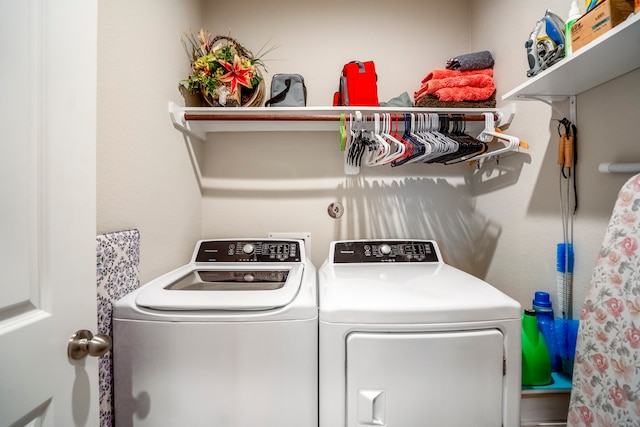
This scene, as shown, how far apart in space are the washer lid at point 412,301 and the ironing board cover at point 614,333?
0.65ft

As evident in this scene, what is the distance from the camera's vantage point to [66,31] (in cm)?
63

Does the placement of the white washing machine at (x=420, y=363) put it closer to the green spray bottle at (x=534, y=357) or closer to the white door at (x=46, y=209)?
the green spray bottle at (x=534, y=357)

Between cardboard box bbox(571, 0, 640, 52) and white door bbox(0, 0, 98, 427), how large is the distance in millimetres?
1287

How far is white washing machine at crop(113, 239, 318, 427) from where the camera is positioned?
36.8 inches

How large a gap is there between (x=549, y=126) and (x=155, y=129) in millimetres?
1677

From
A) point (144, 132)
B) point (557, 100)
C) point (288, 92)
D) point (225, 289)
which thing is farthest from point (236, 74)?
point (557, 100)

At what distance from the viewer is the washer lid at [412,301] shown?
93 cm

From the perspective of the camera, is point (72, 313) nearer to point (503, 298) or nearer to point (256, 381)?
point (256, 381)

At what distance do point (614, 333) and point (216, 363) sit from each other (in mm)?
1148

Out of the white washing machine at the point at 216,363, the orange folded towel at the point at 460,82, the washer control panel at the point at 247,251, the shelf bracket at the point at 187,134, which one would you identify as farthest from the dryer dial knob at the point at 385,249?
the shelf bracket at the point at 187,134

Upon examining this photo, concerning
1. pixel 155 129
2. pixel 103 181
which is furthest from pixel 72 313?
pixel 155 129

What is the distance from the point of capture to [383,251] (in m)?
1.61

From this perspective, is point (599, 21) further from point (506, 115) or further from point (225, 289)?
point (225, 289)

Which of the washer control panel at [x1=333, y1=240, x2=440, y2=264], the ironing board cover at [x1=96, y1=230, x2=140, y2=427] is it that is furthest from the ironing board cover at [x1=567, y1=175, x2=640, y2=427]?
the ironing board cover at [x1=96, y1=230, x2=140, y2=427]
